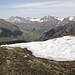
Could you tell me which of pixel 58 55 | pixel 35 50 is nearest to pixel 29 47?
pixel 35 50

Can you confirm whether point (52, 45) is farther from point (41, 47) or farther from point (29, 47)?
point (29, 47)

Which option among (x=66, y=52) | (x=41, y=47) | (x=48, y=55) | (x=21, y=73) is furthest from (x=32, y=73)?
(x=41, y=47)

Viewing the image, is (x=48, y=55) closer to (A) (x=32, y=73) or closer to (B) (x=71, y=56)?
(B) (x=71, y=56)

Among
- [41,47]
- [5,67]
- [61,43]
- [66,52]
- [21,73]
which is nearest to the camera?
[21,73]

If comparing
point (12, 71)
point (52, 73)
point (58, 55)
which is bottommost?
point (58, 55)

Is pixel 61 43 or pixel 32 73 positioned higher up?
pixel 32 73

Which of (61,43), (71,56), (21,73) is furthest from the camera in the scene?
(61,43)

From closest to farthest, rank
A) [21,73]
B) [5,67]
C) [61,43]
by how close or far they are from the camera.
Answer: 1. [21,73]
2. [5,67]
3. [61,43]

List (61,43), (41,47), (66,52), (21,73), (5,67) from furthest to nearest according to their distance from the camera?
(61,43)
(41,47)
(66,52)
(5,67)
(21,73)

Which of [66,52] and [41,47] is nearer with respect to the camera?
[66,52]
